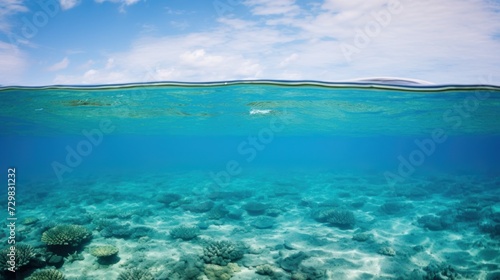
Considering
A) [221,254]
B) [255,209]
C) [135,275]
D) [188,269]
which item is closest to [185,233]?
[221,254]

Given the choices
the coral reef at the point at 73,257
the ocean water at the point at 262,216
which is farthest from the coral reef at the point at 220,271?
the coral reef at the point at 73,257

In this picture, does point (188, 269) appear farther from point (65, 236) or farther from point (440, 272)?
point (440, 272)

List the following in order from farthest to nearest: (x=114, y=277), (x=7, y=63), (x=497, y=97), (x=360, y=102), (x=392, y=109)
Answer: (x=392, y=109) < (x=360, y=102) < (x=497, y=97) < (x=7, y=63) < (x=114, y=277)

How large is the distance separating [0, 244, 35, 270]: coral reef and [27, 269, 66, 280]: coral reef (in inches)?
28.0

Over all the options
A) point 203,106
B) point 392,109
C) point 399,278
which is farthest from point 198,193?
point 392,109

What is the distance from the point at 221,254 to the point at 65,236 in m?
5.77

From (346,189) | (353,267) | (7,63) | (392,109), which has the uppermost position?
(7,63)

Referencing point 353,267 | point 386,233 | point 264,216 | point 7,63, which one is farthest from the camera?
point 264,216

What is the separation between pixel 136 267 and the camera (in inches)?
364

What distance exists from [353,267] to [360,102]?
14936 mm

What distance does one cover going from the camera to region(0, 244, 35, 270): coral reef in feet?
28.0

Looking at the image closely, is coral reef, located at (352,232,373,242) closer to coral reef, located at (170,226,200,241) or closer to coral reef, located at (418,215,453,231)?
coral reef, located at (418,215,453,231)

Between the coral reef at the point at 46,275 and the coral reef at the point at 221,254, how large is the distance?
14.4ft

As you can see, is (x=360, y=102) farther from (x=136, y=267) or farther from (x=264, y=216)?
(x=136, y=267)
